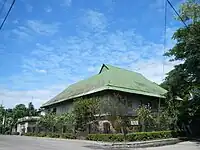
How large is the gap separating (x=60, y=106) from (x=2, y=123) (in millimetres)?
39117

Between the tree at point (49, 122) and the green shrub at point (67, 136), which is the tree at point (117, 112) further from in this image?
A: the tree at point (49, 122)

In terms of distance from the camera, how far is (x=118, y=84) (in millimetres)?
32812

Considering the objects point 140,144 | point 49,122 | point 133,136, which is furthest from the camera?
point 49,122

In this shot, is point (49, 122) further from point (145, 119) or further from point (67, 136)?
point (145, 119)

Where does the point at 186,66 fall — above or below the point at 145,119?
above

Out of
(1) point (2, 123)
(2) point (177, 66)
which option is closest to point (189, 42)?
(2) point (177, 66)

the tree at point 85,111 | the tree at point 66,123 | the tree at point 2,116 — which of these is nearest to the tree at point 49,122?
the tree at point 66,123

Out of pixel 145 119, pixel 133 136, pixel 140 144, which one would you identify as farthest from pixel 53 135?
pixel 140 144

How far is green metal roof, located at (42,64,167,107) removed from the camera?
3228 cm

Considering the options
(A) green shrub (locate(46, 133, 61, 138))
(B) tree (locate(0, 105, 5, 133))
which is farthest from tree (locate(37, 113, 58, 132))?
(B) tree (locate(0, 105, 5, 133))

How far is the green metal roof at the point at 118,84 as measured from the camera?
32.3m

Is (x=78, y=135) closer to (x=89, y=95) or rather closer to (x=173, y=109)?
(x=89, y=95)

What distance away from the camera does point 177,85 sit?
28047 mm

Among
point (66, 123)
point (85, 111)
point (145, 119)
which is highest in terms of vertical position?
point (85, 111)
